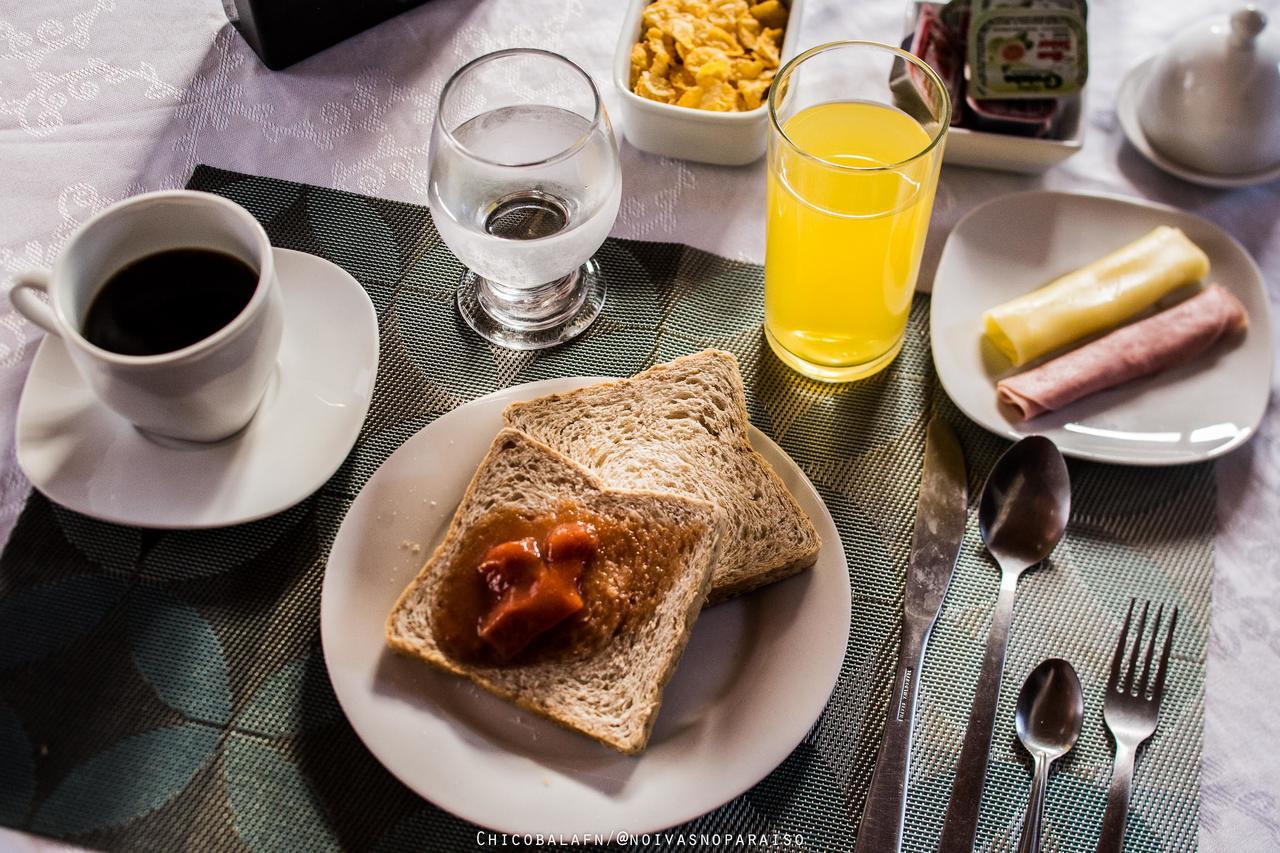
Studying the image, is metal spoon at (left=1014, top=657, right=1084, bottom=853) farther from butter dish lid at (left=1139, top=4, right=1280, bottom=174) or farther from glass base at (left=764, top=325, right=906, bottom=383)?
butter dish lid at (left=1139, top=4, right=1280, bottom=174)

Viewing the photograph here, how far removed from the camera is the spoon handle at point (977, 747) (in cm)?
105

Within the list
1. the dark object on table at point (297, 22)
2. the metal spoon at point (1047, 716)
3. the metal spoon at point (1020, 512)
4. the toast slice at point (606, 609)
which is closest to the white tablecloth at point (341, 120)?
the dark object on table at point (297, 22)

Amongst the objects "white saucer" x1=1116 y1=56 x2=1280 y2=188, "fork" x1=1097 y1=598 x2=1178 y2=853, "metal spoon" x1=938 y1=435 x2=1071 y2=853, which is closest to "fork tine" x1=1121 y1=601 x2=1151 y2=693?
"fork" x1=1097 y1=598 x2=1178 y2=853

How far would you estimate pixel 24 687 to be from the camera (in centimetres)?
112

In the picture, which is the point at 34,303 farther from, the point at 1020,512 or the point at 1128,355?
the point at 1128,355

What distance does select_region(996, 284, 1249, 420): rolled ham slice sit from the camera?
1.27 metres

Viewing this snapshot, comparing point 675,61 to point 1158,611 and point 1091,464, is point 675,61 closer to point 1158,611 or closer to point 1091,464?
point 1091,464

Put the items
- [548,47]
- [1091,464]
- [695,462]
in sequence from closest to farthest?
[695,462] < [1091,464] < [548,47]

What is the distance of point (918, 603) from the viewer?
118 centimetres

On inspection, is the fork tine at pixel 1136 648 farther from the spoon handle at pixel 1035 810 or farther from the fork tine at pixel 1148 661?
the spoon handle at pixel 1035 810

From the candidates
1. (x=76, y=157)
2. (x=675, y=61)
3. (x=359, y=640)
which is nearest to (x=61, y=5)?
(x=76, y=157)

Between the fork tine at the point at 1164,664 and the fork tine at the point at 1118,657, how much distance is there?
0.04 m

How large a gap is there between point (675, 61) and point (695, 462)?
0.63 meters

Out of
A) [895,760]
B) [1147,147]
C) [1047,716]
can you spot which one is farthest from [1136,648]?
[1147,147]
